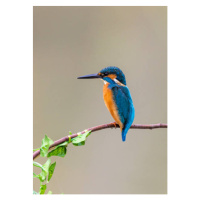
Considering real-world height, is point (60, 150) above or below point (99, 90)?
below

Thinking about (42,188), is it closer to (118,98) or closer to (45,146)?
(45,146)

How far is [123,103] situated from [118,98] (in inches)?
0.7

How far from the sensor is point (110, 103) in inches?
29.3

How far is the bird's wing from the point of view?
0.74 m

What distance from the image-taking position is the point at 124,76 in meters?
0.75

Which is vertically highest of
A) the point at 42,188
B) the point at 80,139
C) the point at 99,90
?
the point at 99,90

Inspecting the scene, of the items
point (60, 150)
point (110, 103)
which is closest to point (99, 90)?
point (110, 103)

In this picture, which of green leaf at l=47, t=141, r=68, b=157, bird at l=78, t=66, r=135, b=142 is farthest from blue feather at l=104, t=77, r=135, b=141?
green leaf at l=47, t=141, r=68, b=157

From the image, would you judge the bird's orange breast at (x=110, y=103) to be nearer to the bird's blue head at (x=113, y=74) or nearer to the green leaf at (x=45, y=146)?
the bird's blue head at (x=113, y=74)

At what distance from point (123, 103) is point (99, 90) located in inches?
2.6

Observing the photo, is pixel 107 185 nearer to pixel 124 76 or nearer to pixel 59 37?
pixel 124 76

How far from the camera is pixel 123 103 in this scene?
0.74 meters

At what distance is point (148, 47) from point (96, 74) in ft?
0.52

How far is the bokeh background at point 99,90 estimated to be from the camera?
29.5 inches
